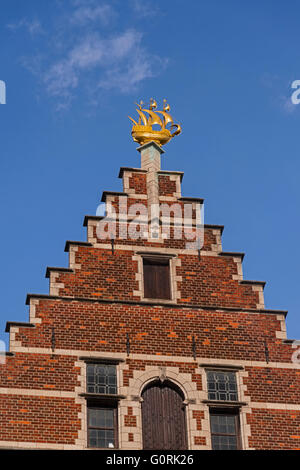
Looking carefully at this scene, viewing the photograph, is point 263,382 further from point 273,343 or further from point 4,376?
point 4,376

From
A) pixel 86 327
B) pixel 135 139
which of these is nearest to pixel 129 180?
pixel 135 139

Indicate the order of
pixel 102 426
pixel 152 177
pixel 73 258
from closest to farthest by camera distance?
pixel 102 426, pixel 73 258, pixel 152 177

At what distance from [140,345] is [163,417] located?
5.47 feet

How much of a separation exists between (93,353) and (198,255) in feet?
12.2

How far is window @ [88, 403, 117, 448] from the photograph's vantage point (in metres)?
29.3

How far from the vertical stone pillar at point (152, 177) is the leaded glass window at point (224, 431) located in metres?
4.54

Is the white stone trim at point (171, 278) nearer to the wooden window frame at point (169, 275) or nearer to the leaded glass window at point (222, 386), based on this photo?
the wooden window frame at point (169, 275)

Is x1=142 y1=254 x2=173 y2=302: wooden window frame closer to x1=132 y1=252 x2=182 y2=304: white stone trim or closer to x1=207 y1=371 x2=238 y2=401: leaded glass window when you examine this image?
x1=132 y1=252 x2=182 y2=304: white stone trim

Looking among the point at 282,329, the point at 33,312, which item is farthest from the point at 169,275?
the point at 33,312

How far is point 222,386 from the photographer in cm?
3045

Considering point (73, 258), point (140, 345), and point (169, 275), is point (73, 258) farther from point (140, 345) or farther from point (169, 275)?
point (140, 345)

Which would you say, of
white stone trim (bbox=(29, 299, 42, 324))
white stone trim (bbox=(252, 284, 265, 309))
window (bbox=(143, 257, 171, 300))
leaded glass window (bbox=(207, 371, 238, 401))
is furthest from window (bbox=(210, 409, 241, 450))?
white stone trim (bbox=(29, 299, 42, 324))

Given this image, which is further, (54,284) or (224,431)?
(54,284)

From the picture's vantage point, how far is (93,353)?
30109 millimetres
